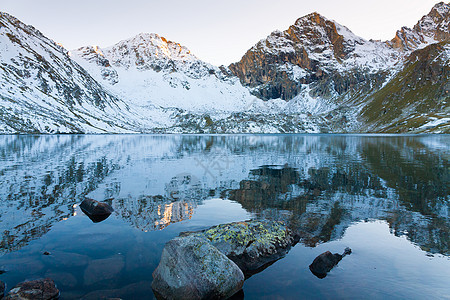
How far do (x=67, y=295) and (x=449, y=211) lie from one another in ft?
93.8

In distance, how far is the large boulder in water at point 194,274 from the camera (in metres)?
11.4

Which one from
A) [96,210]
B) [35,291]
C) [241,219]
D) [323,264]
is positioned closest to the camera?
[35,291]

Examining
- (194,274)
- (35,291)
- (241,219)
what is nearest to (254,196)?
(241,219)

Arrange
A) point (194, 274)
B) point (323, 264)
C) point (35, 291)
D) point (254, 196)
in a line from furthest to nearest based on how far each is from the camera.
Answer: point (254, 196), point (323, 264), point (194, 274), point (35, 291)

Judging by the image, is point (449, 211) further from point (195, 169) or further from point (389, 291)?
point (195, 169)

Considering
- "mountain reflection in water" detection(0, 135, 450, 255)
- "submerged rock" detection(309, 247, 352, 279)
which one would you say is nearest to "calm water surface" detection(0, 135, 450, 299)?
"mountain reflection in water" detection(0, 135, 450, 255)

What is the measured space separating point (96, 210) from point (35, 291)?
488 inches

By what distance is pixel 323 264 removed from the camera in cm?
1380

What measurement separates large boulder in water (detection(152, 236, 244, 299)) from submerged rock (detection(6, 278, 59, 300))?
4.16 metres

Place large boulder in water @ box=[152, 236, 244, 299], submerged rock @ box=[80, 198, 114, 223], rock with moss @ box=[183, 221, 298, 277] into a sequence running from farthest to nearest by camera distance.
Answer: submerged rock @ box=[80, 198, 114, 223], rock with moss @ box=[183, 221, 298, 277], large boulder in water @ box=[152, 236, 244, 299]

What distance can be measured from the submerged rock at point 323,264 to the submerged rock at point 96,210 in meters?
16.5

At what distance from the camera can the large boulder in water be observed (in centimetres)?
1136

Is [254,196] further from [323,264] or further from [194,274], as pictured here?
[194,274]

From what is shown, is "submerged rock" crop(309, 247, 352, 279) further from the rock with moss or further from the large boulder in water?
the large boulder in water
